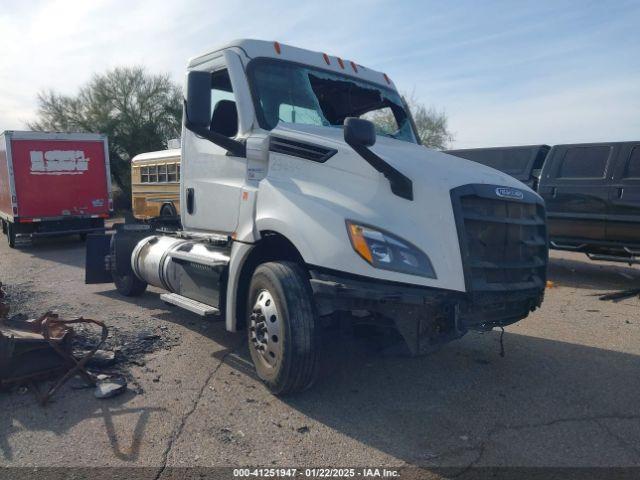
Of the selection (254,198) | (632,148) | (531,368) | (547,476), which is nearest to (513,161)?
(632,148)

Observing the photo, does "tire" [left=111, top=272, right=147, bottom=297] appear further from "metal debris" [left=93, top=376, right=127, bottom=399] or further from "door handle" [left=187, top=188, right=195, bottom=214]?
"metal debris" [left=93, top=376, right=127, bottom=399]

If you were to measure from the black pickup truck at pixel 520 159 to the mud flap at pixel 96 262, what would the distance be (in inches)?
308

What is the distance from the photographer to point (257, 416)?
12.7 ft

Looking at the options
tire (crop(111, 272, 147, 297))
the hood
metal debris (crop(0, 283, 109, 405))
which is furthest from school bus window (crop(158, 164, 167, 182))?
the hood

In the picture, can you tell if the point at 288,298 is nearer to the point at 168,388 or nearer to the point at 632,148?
the point at 168,388

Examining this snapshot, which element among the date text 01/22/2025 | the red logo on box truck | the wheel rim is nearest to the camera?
the date text 01/22/2025

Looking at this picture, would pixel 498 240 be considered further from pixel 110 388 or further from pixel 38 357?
pixel 38 357

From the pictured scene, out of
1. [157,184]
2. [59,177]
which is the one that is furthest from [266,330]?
[157,184]

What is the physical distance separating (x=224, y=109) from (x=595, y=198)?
703cm

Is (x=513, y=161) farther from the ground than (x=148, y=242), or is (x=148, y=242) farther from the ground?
(x=513, y=161)

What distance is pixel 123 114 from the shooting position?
3145 centimetres

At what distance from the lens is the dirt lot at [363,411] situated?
11.0ft

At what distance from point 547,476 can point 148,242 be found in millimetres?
Answer: 5412

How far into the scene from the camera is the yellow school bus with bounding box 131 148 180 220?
16391 mm
